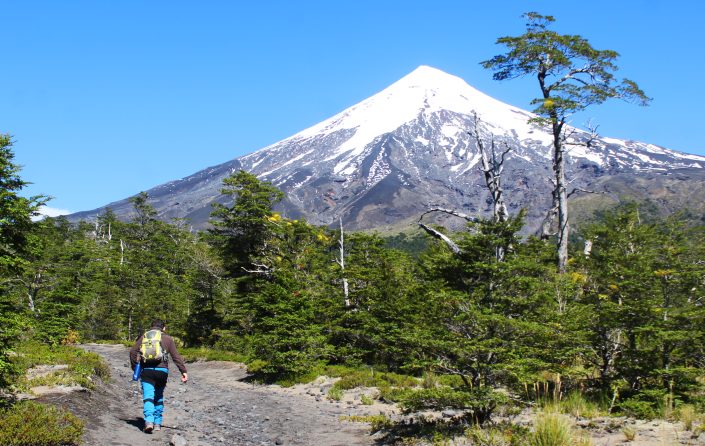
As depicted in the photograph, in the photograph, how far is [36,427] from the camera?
20.7ft

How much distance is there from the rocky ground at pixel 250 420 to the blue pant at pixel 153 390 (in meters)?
0.28

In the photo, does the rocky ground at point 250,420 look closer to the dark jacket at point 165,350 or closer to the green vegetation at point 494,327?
the green vegetation at point 494,327

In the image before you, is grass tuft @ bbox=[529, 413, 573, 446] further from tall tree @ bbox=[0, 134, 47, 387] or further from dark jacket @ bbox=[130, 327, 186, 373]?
tall tree @ bbox=[0, 134, 47, 387]

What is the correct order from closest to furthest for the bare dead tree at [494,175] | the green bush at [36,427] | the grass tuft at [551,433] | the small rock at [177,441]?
the green bush at [36,427], the grass tuft at [551,433], the small rock at [177,441], the bare dead tree at [494,175]

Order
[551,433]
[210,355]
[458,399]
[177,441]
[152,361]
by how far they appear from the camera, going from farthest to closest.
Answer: [210,355] < [458,399] < [152,361] < [177,441] < [551,433]

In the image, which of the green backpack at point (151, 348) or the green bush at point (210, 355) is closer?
the green backpack at point (151, 348)

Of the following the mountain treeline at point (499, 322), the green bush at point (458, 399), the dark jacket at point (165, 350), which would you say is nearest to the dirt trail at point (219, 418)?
the dark jacket at point (165, 350)

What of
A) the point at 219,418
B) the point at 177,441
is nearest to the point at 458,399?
the point at 177,441

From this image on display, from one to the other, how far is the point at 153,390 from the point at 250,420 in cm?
359

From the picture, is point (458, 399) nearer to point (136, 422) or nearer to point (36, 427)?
point (136, 422)

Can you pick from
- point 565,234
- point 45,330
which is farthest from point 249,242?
point 565,234

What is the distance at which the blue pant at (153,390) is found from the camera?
25.9 feet

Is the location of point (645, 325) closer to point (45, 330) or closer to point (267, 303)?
point (267, 303)

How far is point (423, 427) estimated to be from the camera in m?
8.84
